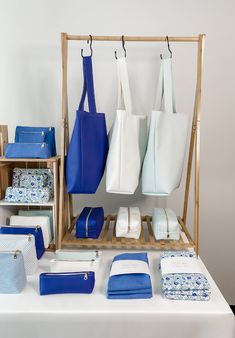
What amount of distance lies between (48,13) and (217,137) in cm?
138

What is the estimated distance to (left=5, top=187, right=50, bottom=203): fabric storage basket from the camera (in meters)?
1.52

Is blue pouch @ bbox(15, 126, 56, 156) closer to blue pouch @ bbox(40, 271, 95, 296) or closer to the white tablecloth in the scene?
blue pouch @ bbox(40, 271, 95, 296)

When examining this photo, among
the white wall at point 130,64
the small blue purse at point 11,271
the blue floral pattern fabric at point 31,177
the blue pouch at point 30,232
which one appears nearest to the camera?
the small blue purse at point 11,271

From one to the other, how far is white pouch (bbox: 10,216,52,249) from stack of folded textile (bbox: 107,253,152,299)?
1.42 ft

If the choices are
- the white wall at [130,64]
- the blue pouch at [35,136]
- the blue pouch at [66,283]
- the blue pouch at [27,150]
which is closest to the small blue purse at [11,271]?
the blue pouch at [66,283]

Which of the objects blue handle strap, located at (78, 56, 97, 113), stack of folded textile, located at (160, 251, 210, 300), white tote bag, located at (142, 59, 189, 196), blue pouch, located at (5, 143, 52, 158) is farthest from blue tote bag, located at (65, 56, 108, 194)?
stack of folded textile, located at (160, 251, 210, 300)

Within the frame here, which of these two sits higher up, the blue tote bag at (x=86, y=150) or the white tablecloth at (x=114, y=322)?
the blue tote bag at (x=86, y=150)

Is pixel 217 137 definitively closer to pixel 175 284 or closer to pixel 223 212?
pixel 223 212

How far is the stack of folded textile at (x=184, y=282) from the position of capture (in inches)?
43.0

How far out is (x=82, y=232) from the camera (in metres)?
1.54

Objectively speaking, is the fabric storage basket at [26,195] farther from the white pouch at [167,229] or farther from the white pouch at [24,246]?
the white pouch at [167,229]

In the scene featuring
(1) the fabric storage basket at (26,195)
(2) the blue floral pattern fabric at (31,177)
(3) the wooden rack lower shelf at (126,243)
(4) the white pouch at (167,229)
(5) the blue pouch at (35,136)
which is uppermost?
(5) the blue pouch at (35,136)

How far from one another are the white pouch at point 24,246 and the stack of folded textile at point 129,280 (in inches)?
14.3

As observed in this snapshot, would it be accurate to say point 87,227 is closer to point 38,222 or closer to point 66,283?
point 38,222
